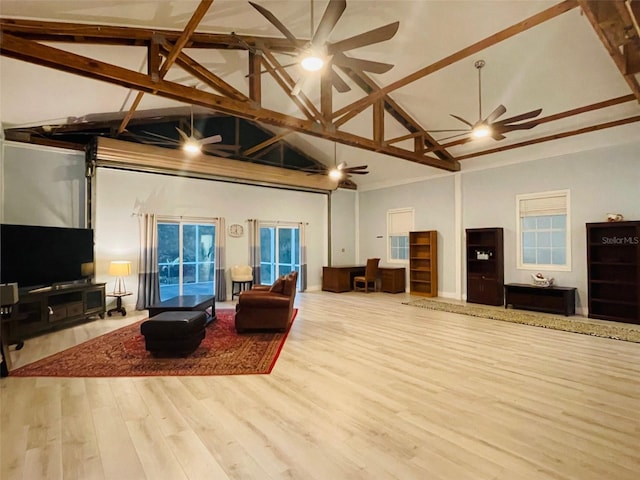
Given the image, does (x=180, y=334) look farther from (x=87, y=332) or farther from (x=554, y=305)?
(x=554, y=305)

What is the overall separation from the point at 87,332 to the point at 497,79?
24.8ft

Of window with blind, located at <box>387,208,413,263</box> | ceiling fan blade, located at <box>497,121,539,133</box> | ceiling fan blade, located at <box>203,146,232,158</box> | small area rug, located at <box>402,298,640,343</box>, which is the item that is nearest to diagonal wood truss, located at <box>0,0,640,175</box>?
ceiling fan blade, located at <box>497,121,539,133</box>

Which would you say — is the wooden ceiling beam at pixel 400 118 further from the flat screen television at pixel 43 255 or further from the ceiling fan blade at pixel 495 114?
the flat screen television at pixel 43 255

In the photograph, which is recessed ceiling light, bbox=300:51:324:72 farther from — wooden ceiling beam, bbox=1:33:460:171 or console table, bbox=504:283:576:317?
console table, bbox=504:283:576:317

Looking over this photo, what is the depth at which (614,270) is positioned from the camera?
223 inches

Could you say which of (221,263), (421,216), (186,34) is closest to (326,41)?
(186,34)

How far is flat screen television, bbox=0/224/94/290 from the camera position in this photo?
15.2 feet

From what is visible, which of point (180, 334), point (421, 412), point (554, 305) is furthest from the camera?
point (554, 305)

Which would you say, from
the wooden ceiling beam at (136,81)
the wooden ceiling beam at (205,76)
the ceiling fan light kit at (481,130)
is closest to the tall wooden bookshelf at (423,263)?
the ceiling fan light kit at (481,130)

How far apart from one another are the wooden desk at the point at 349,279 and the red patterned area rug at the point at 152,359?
4431mm

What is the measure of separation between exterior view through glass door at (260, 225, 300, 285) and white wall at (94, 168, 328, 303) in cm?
35

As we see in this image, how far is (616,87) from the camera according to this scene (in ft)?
15.9

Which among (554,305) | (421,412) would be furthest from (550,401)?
(554,305)

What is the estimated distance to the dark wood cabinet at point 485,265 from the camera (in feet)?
23.0
